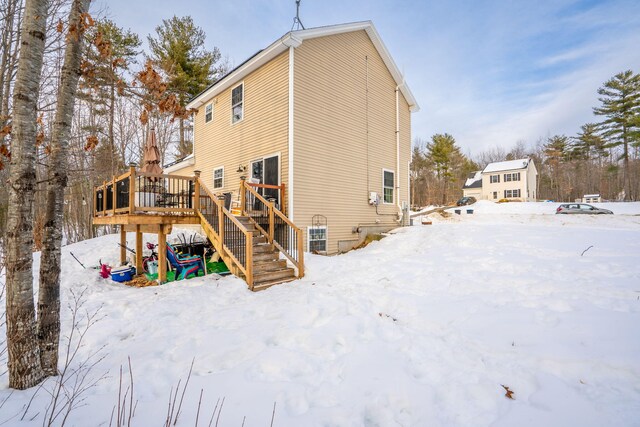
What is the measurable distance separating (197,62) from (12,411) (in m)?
21.3

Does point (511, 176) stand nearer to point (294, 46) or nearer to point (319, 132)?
point (319, 132)

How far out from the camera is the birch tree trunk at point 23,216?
2400 mm

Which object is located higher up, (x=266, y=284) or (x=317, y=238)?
(x=317, y=238)

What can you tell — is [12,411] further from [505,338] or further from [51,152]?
[505,338]

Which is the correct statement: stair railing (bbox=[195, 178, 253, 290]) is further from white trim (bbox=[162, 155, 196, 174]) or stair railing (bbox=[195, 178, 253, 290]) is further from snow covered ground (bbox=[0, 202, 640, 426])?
white trim (bbox=[162, 155, 196, 174])

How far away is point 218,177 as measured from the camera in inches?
467

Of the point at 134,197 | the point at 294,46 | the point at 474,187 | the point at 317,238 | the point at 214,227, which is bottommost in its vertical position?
the point at 317,238

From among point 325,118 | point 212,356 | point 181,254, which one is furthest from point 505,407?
point 325,118

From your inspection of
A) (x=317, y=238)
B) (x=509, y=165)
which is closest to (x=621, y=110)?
(x=509, y=165)

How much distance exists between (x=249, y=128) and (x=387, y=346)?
30.3ft

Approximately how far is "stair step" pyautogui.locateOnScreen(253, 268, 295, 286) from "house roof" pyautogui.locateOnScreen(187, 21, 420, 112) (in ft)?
23.2

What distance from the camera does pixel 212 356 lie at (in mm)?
3096

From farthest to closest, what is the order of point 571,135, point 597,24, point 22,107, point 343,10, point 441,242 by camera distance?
1. point 571,135
2. point 343,10
3. point 597,24
4. point 441,242
5. point 22,107

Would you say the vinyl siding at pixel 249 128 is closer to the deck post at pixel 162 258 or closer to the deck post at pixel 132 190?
the deck post at pixel 162 258
